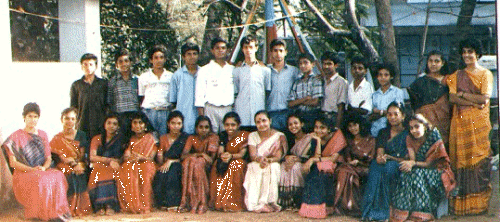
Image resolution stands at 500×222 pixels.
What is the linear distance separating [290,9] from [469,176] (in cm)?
254

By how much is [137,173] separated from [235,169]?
0.77m

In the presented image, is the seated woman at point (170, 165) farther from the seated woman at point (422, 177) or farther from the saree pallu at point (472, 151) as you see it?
the saree pallu at point (472, 151)

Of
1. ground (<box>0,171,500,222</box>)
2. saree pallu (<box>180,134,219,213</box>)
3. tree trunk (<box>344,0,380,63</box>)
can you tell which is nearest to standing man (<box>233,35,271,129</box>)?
saree pallu (<box>180,134,219,213</box>)

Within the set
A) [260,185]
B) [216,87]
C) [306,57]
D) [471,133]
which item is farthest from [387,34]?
[260,185]

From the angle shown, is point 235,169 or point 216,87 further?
point 216,87

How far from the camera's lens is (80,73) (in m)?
6.96

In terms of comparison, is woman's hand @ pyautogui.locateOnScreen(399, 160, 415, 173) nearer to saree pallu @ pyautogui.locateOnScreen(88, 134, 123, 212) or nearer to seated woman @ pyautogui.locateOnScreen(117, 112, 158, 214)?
seated woman @ pyautogui.locateOnScreen(117, 112, 158, 214)

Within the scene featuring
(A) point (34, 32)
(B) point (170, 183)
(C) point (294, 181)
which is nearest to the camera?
(C) point (294, 181)

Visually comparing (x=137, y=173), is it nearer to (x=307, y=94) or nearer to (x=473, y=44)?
(x=307, y=94)

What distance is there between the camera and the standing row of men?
5.74 m

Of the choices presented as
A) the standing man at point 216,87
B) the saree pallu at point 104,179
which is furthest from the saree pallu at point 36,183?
the standing man at point 216,87

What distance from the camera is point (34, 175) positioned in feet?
17.6

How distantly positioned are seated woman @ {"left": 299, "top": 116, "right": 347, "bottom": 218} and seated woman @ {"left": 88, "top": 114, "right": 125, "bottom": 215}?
149 centimetres

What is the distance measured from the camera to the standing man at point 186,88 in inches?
233
